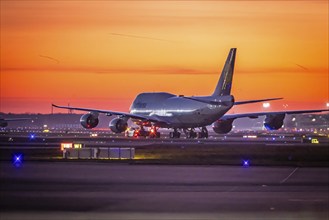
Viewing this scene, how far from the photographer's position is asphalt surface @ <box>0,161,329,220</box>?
79.5 feet

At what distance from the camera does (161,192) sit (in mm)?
30859

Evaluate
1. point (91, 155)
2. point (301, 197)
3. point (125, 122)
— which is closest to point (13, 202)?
point (301, 197)

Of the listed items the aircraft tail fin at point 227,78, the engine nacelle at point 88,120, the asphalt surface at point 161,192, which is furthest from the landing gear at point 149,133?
the asphalt surface at point 161,192

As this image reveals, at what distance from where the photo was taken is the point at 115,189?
31.9m

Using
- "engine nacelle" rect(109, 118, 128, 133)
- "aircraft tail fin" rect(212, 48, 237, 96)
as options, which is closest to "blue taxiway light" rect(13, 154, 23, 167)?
"engine nacelle" rect(109, 118, 128, 133)

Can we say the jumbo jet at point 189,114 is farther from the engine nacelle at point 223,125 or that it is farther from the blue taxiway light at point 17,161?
the blue taxiway light at point 17,161

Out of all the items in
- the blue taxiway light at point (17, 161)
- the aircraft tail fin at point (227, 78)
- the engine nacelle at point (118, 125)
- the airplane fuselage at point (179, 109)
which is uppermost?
the aircraft tail fin at point (227, 78)

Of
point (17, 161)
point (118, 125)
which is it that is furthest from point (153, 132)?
point (17, 161)

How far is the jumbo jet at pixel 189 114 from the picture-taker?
109 meters

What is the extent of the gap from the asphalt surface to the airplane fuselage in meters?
61.9

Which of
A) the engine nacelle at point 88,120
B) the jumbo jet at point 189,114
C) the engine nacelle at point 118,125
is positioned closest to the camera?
the jumbo jet at point 189,114

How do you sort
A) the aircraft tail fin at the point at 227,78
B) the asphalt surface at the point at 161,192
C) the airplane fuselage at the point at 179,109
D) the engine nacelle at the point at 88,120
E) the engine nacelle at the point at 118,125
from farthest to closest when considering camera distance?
the engine nacelle at the point at 118,125, the engine nacelle at the point at 88,120, the aircraft tail fin at the point at 227,78, the airplane fuselage at the point at 179,109, the asphalt surface at the point at 161,192

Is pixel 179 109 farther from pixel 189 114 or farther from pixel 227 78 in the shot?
pixel 227 78

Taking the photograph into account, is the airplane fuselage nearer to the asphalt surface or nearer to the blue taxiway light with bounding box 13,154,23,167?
the blue taxiway light with bounding box 13,154,23,167
